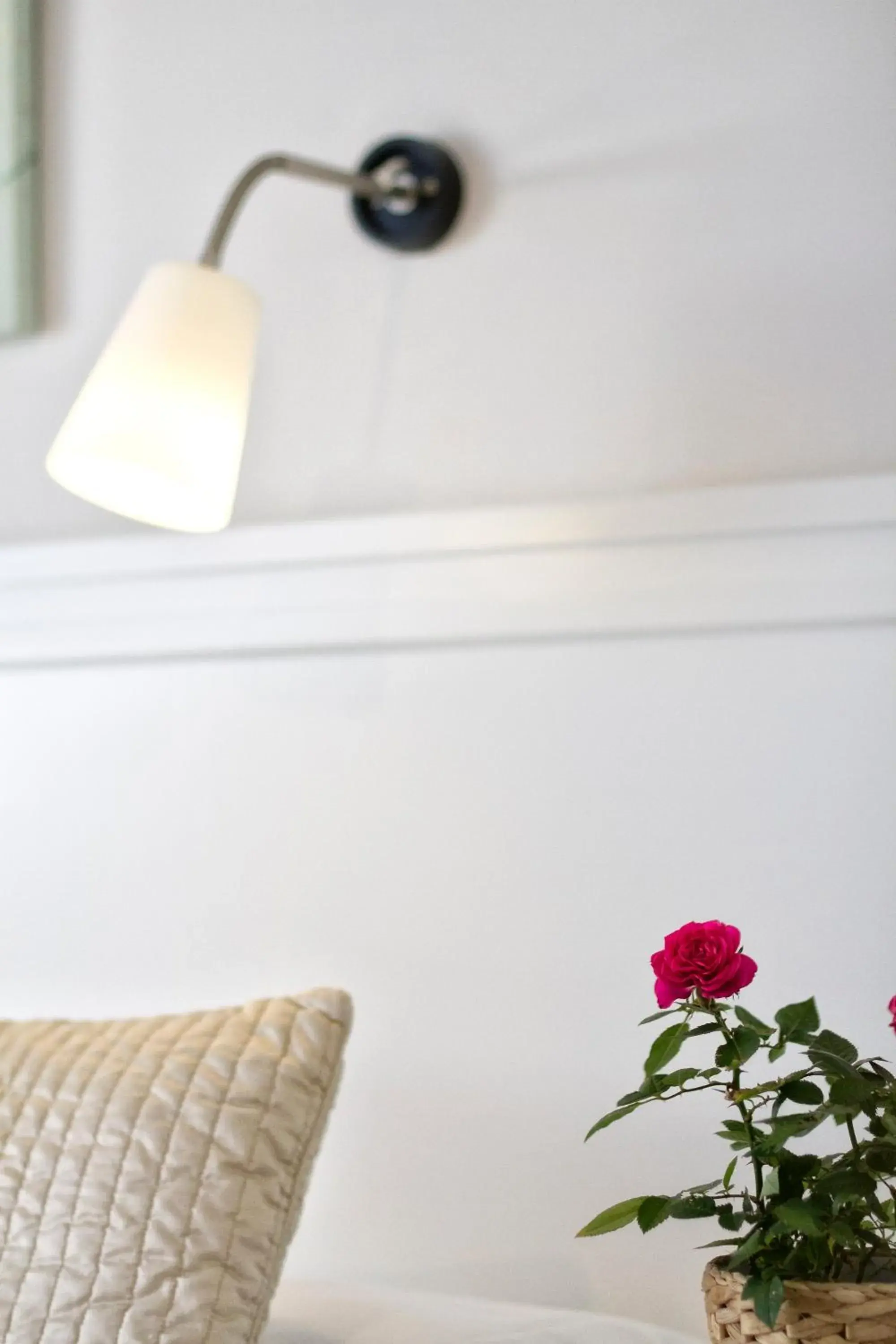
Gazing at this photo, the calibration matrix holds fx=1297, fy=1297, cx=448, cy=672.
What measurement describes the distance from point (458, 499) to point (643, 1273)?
62 cm

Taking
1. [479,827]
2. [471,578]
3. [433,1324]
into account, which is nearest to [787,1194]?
[433,1324]

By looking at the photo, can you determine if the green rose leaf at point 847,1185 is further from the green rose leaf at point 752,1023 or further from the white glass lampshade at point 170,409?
the white glass lampshade at point 170,409

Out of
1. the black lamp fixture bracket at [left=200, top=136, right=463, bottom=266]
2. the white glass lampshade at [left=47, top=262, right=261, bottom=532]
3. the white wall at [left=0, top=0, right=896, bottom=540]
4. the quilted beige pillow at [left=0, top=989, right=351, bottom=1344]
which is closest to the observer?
the quilted beige pillow at [left=0, top=989, right=351, bottom=1344]

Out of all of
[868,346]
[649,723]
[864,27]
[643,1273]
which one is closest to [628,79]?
[864,27]

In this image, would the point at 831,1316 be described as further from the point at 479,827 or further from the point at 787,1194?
the point at 479,827

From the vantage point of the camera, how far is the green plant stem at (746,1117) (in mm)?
642

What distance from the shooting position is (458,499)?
1100mm

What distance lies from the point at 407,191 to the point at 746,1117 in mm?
814

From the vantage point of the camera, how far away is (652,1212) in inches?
25.6

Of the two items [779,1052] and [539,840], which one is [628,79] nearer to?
[539,840]

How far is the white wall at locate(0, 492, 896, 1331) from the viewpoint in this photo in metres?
0.95

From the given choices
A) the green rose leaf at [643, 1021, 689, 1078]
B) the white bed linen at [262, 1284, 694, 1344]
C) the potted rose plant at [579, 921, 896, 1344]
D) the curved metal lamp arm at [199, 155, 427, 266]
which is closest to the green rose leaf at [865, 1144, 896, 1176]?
the potted rose plant at [579, 921, 896, 1344]

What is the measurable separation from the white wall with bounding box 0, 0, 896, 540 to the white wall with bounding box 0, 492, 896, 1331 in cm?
9

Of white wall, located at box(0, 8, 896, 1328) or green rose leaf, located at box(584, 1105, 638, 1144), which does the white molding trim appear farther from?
green rose leaf, located at box(584, 1105, 638, 1144)
